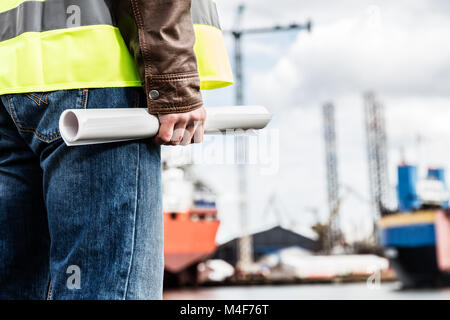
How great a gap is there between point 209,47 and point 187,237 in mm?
13498

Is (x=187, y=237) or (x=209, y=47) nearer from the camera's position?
(x=209, y=47)

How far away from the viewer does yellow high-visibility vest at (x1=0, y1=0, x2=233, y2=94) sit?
90 centimetres

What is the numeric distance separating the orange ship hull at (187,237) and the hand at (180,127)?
40.0 ft

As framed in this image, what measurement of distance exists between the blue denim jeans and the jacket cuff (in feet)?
0.18

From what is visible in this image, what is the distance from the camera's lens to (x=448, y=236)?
15.5 metres

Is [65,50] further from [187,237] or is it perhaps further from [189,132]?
[187,237]

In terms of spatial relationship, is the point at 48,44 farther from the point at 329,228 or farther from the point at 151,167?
the point at 329,228

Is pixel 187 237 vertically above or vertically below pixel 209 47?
above

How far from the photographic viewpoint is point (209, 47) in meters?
0.98

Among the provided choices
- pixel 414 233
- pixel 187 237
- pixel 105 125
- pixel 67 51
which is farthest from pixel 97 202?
pixel 414 233

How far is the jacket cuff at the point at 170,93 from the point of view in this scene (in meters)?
0.89

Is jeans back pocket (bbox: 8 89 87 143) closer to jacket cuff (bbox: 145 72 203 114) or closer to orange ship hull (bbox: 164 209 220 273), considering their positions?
jacket cuff (bbox: 145 72 203 114)

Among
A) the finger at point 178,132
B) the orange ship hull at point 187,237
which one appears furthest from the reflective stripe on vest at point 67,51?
the orange ship hull at point 187,237
